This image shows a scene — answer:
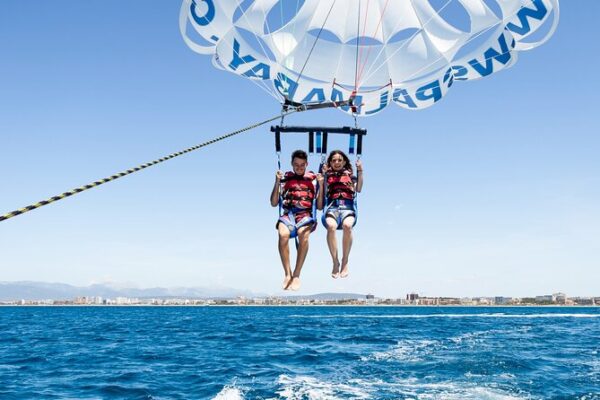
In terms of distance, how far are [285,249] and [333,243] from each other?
36.9 inches

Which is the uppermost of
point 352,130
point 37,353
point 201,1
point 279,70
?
point 201,1

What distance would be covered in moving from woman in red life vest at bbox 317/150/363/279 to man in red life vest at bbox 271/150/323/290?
358 mm

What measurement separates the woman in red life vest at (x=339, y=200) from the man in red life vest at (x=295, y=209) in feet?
1.17

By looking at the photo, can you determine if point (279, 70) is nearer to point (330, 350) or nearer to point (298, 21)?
point (298, 21)

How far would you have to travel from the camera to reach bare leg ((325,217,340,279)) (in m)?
10.0

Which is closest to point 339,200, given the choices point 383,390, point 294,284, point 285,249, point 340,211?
point 340,211

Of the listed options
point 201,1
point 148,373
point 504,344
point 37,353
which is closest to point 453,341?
point 504,344

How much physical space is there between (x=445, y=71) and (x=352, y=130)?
318 cm

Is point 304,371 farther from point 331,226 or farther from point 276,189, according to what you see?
point 276,189

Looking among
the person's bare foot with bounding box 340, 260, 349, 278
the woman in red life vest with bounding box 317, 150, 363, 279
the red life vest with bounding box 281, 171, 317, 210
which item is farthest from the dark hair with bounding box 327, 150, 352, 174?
the person's bare foot with bounding box 340, 260, 349, 278

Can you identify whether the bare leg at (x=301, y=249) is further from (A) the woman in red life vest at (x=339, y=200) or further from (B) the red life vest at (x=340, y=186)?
(B) the red life vest at (x=340, y=186)

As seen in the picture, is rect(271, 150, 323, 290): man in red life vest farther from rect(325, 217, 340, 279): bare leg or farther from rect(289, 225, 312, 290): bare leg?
rect(325, 217, 340, 279): bare leg

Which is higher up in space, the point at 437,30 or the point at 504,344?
the point at 437,30

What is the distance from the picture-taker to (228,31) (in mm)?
11438
